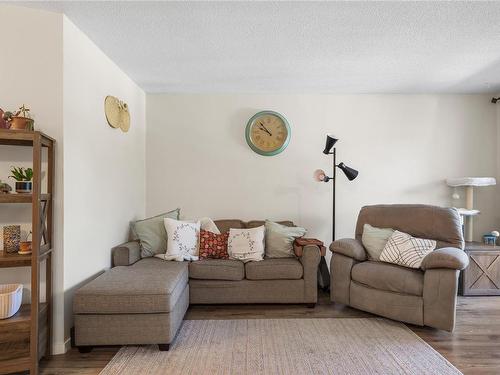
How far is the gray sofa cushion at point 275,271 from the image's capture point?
309 centimetres

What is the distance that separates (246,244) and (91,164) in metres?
1.59

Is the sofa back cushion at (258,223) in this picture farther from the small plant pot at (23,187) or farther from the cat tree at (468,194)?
the small plant pot at (23,187)

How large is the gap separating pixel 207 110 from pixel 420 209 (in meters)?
2.62

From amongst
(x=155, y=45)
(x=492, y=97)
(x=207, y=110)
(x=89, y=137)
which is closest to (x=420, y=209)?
(x=492, y=97)

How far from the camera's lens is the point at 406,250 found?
2.88m

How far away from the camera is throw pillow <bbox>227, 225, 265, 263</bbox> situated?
10.6 feet

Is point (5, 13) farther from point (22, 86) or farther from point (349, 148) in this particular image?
point (349, 148)

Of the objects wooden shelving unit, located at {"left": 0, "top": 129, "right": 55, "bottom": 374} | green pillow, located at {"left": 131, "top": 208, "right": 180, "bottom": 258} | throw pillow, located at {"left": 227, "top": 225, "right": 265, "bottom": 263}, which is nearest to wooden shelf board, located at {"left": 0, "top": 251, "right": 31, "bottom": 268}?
wooden shelving unit, located at {"left": 0, "top": 129, "right": 55, "bottom": 374}

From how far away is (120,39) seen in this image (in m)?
2.60

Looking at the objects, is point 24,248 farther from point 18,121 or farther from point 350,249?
point 350,249

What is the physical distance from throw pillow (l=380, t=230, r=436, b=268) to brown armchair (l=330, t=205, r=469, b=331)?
0.21ft

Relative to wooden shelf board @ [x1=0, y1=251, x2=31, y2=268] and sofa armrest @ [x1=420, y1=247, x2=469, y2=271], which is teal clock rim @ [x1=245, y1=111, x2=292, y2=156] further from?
wooden shelf board @ [x1=0, y1=251, x2=31, y2=268]

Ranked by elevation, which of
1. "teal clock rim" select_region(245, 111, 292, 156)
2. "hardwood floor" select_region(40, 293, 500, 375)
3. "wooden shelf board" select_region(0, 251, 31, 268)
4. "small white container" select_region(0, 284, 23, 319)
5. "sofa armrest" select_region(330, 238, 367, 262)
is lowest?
"hardwood floor" select_region(40, 293, 500, 375)

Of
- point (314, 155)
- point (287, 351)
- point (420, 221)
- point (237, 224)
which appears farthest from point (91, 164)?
point (420, 221)
